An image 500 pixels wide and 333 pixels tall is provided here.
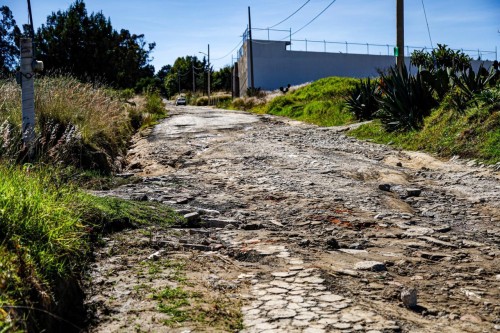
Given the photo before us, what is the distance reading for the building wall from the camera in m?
45.1

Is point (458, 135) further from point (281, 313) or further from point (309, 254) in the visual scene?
point (281, 313)

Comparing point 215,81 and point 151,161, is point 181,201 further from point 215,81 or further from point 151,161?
point 215,81

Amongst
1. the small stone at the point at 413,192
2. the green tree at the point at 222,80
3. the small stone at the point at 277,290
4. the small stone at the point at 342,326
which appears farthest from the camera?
the green tree at the point at 222,80

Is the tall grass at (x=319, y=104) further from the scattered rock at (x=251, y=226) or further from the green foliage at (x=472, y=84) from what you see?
the scattered rock at (x=251, y=226)

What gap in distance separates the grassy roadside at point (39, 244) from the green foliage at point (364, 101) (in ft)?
38.7

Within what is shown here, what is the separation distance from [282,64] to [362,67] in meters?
7.84

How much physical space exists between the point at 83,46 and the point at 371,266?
24173mm

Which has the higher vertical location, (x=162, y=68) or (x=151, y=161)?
(x=162, y=68)

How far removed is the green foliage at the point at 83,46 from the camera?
24891mm

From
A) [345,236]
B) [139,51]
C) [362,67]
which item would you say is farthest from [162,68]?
[345,236]

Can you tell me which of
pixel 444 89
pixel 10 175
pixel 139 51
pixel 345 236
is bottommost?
pixel 345 236

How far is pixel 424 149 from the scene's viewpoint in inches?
408

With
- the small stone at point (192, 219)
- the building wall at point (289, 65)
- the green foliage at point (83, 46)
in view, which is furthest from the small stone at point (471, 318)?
the building wall at point (289, 65)

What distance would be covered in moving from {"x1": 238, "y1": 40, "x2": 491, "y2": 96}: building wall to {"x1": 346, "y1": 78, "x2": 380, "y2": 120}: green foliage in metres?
27.8
